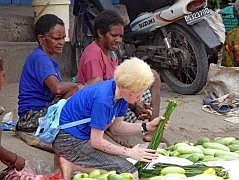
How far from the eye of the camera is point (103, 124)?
379 cm

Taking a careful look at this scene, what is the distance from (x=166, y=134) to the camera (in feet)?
19.2

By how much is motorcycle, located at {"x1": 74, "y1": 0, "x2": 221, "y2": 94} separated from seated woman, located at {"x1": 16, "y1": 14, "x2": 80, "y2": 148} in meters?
2.16

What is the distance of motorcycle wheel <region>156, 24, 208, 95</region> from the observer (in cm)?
683

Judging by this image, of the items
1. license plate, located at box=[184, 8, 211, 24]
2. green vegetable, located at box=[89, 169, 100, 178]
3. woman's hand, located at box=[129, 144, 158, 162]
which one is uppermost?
license plate, located at box=[184, 8, 211, 24]

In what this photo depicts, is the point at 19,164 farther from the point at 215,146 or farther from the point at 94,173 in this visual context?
the point at 215,146

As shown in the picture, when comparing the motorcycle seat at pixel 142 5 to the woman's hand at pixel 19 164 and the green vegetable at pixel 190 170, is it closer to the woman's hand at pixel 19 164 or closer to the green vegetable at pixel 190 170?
the woman's hand at pixel 19 164

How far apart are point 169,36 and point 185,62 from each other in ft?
1.16

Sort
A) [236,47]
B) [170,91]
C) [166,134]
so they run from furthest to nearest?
[170,91]
[236,47]
[166,134]

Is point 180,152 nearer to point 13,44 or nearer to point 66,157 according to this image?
point 66,157

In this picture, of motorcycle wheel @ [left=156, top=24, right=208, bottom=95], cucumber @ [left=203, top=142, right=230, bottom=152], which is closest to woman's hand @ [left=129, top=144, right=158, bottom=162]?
cucumber @ [left=203, top=142, right=230, bottom=152]

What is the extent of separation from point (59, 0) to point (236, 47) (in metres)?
→ 2.08

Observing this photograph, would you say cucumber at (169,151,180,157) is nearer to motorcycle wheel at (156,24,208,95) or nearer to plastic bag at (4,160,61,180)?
plastic bag at (4,160,61,180)

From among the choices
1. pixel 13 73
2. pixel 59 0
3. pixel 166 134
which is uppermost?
pixel 59 0

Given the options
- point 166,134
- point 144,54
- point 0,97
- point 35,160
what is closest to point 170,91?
point 144,54
